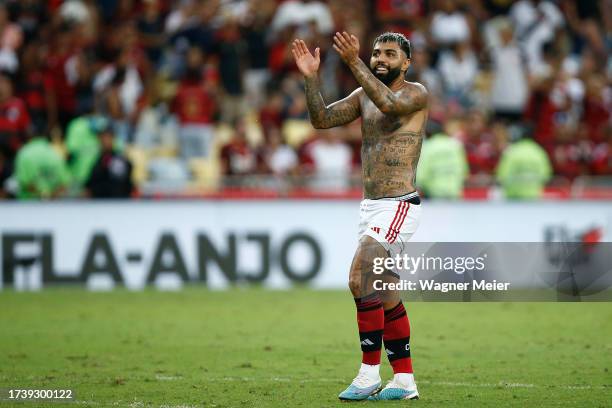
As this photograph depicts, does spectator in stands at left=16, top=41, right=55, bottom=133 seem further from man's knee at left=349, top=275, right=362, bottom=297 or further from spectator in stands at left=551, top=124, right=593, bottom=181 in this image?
man's knee at left=349, top=275, right=362, bottom=297

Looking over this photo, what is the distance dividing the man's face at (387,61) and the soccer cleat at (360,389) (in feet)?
7.30

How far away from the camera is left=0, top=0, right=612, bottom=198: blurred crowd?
1811cm

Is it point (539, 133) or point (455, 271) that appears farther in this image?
point (539, 133)

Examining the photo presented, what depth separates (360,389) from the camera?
27.6 ft

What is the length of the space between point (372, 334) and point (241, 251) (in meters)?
9.00

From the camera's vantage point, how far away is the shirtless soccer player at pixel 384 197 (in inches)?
332

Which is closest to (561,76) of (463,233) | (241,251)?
(463,233)

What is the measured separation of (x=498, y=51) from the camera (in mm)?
22312

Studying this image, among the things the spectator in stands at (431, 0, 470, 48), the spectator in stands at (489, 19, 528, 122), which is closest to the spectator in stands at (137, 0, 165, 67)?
the spectator in stands at (431, 0, 470, 48)

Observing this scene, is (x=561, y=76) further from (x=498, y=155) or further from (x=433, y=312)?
(x=433, y=312)

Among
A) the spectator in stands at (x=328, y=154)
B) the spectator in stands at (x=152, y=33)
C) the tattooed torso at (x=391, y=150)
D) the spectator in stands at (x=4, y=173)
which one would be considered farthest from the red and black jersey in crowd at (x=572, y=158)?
the tattooed torso at (x=391, y=150)

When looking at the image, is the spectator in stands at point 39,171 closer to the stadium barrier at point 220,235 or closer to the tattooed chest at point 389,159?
the stadium barrier at point 220,235

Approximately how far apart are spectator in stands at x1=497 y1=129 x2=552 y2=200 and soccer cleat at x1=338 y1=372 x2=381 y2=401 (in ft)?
33.3

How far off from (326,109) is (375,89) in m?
0.67
